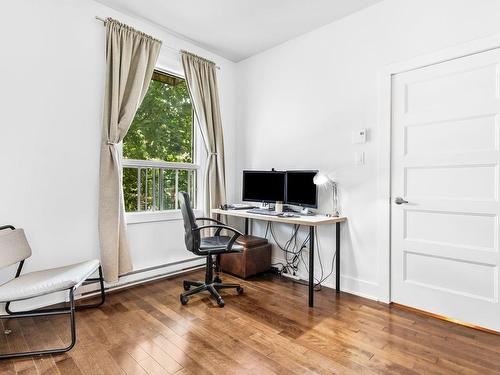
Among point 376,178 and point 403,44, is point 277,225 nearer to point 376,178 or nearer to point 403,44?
point 376,178

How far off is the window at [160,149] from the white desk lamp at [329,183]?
5.09 feet

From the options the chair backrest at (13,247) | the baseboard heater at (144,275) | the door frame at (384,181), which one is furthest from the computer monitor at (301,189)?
the chair backrest at (13,247)

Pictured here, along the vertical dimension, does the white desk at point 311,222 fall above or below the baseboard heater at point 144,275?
above

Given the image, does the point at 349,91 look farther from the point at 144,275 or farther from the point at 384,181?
the point at 144,275

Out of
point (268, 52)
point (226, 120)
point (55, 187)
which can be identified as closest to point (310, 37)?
point (268, 52)

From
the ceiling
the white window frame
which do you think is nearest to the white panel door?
the ceiling

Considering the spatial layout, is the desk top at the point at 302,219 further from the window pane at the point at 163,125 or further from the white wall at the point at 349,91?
the window pane at the point at 163,125

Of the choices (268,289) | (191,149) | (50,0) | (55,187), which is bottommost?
(268,289)

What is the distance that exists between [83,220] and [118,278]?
2.13 feet

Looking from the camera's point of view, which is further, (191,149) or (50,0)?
(191,149)

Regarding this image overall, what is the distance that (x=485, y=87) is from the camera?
6.97 ft

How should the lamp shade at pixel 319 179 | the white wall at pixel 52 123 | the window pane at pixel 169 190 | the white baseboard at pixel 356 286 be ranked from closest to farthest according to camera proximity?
the white wall at pixel 52 123
the white baseboard at pixel 356 286
the lamp shade at pixel 319 179
the window pane at pixel 169 190

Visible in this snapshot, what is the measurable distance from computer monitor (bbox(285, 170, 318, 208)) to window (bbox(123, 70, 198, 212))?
4.07ft

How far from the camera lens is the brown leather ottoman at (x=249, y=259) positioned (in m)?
3.20
